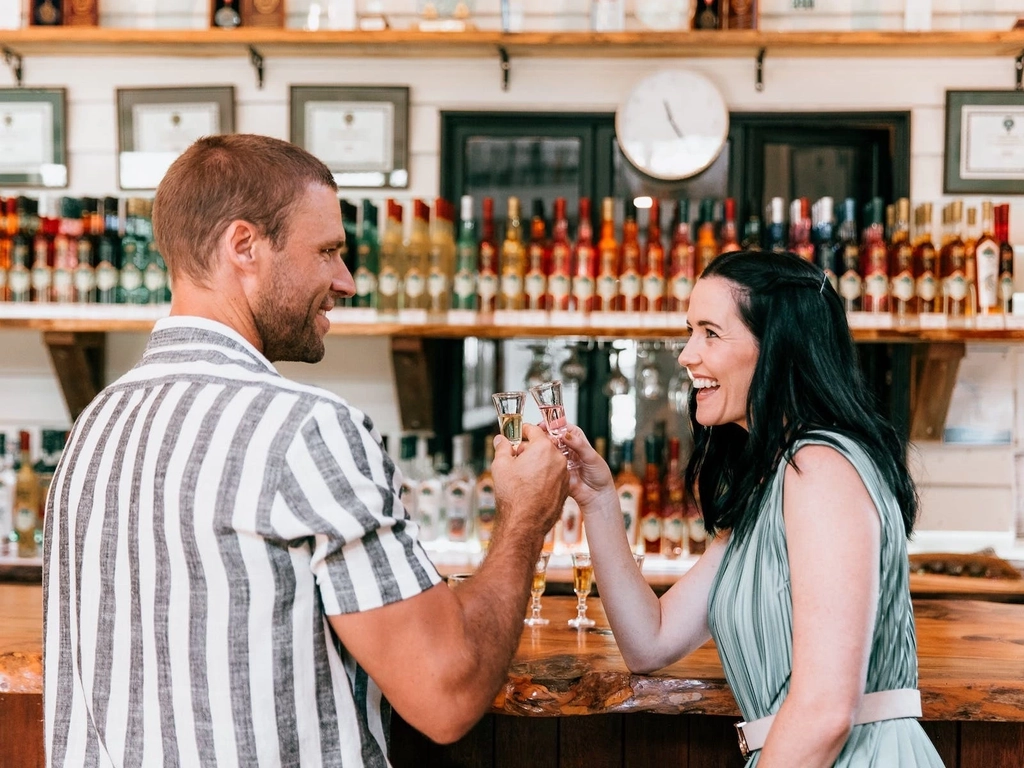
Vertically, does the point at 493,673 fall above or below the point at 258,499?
below

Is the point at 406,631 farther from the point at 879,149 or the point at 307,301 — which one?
the point at 879,149

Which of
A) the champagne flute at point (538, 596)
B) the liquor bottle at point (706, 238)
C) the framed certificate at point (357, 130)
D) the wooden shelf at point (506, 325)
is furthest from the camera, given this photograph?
the framed certificate at point (357, 130)

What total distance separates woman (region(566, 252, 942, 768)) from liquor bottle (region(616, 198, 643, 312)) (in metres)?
1.37

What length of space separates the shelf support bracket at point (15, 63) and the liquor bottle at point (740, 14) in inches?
86.5

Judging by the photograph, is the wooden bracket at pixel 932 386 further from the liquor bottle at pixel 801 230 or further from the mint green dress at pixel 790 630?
the mint green dress at pixel 790 630

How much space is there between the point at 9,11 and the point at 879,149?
9.32 ft

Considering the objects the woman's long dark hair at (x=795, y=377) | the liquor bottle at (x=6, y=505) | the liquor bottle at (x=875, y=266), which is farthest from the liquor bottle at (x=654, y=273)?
the liquor bottle at (x=6, y=505)

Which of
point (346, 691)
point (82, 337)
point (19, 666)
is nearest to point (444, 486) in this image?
point (82, 337)

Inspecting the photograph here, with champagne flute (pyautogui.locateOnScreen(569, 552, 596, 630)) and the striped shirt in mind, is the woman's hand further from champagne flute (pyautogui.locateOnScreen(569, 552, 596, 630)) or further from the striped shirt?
the striped shirt

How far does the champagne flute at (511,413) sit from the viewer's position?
143 cm

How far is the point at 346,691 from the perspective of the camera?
1038 mm

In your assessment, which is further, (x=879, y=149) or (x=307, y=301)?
(x=879, y=149)

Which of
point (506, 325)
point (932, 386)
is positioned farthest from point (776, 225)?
point (506, 325)

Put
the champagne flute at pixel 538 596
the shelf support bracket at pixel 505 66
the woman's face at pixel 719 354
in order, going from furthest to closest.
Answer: the shelf support bracket at pixel 505 66 → the champagne flute at pixel 538 596 → the woman's face at pixel 719 354
